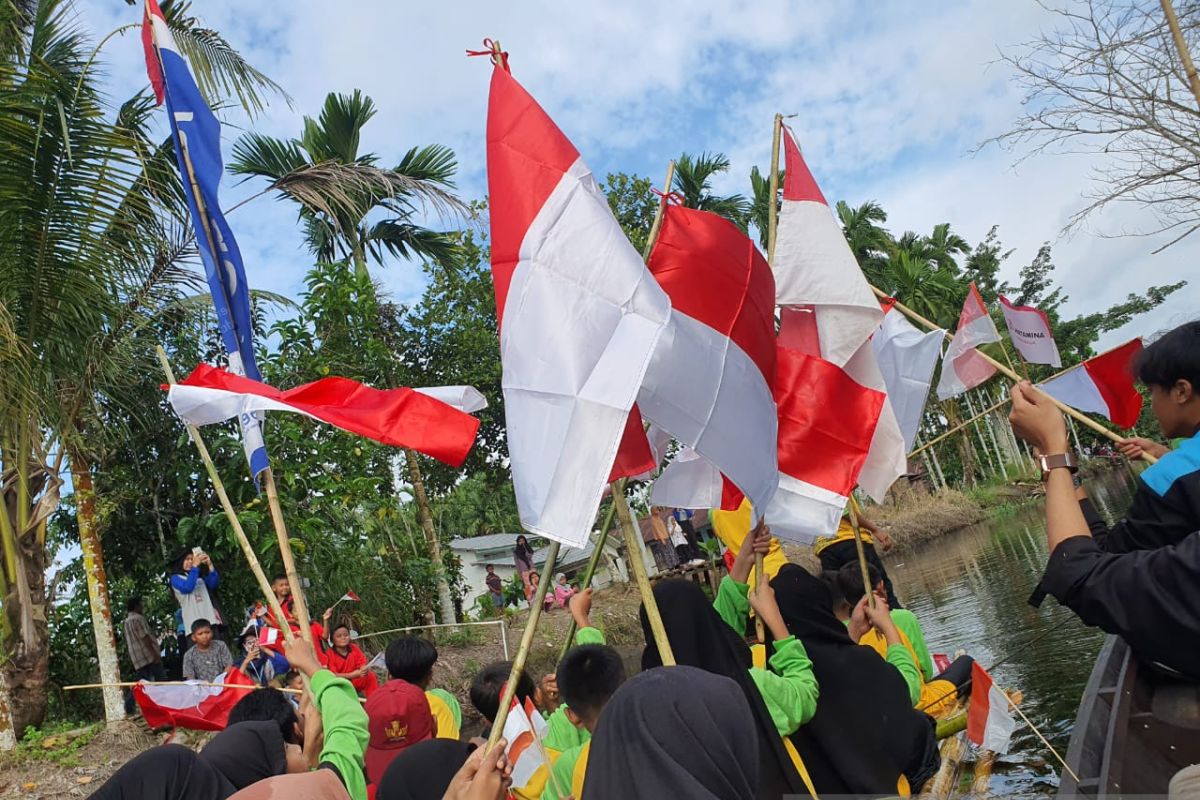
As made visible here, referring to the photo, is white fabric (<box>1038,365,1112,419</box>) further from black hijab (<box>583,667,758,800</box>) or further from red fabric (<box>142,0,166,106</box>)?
red fabric (<box>142,0,166,106</box>)

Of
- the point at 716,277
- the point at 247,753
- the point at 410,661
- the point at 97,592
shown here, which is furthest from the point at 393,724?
the point at 97,592

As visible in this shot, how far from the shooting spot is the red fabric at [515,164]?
335cm

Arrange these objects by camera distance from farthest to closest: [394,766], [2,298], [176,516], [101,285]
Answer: [176,516], [101,285], [2,298], [394,766]

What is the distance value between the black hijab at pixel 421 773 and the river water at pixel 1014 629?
3.54m

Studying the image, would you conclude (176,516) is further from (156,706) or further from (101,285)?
(156,706)

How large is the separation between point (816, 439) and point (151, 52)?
3607 mm

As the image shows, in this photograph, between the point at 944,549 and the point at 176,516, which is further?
the point at 944,549

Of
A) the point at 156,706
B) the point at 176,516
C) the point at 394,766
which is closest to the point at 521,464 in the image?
the point at 394,766

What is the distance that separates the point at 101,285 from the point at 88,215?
57 cm

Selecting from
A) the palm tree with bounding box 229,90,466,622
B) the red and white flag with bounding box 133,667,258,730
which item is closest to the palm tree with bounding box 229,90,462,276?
the palm tree with bounding box 229,90,466,622

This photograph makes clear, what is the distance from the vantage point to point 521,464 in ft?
9.77

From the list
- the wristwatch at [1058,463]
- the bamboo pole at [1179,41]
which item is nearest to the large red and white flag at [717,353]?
the wristwatch at [1058,463]

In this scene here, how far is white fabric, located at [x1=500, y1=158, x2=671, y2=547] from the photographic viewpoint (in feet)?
9.63

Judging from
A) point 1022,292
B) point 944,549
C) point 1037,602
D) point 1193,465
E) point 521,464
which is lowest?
point 944,549
